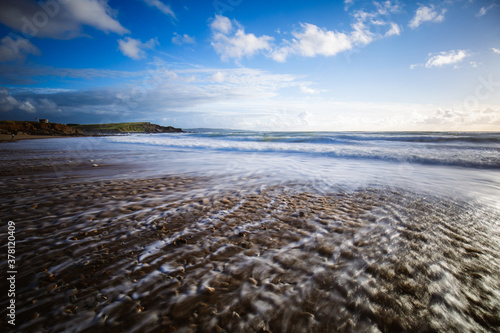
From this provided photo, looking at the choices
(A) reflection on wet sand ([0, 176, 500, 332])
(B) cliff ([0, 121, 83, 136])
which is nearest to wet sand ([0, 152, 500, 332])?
(A) reflection on wet sand ([0, 176, 500, 332])

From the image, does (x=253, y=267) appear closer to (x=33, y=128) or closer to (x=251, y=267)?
(x=251, y=267)

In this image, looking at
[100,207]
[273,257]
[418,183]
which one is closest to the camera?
[273,257]

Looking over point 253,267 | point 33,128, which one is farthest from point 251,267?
point 33,128

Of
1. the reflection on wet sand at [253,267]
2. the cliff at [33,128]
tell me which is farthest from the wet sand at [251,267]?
the cliff at [33,128]

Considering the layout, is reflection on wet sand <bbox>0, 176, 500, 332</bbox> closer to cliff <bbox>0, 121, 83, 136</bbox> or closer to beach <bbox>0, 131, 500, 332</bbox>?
beach <bbox>0, 131, 500, 332</bbox>

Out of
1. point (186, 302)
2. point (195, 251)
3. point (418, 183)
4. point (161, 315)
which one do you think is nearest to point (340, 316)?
point (186, 302)

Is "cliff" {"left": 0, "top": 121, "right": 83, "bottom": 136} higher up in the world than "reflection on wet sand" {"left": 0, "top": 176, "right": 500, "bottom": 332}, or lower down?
higher up

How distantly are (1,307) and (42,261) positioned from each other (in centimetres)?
68

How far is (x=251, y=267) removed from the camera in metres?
2.40

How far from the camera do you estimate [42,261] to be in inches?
94.4

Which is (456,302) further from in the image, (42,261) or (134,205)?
(134,205)

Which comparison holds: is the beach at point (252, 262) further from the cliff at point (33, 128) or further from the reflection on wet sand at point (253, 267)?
the cliff at point (33, 128)

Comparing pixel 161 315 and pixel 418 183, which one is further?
pixel 418 183

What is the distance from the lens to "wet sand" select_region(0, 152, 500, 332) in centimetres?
175
